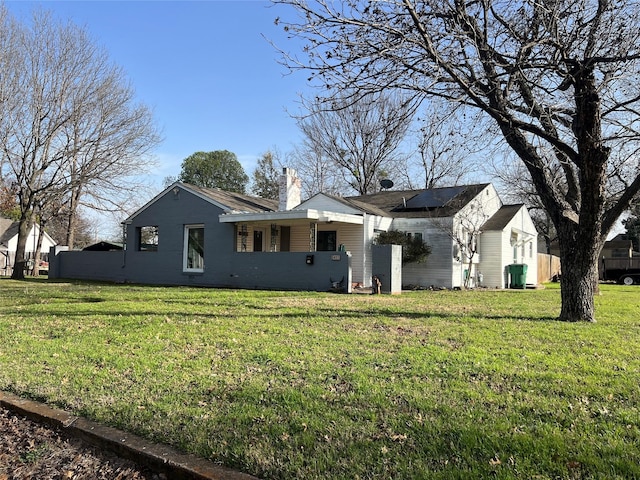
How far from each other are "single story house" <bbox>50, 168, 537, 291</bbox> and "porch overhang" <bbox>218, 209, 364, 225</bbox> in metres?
0.04

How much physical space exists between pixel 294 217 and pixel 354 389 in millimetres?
11672

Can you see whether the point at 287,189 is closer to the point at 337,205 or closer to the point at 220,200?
the point at 337,205

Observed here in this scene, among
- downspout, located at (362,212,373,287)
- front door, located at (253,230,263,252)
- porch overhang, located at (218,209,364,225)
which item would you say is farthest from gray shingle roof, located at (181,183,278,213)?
downspout, located at (362,212,373,287)

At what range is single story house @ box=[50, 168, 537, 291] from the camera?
16406 mm

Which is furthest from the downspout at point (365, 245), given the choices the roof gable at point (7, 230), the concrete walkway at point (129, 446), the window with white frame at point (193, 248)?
the roof gable at point (7, 230)

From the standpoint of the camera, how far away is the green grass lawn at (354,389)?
301cm

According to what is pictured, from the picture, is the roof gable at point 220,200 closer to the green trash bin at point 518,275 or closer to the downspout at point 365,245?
the downspout at point 365,245

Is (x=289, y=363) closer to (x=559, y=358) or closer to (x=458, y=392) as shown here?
(x=458, y=392)

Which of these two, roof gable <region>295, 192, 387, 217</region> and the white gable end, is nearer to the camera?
roof gable <region>295, 192, 387, 217</region>

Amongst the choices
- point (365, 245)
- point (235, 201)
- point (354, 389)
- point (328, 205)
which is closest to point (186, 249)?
point (235, 201)

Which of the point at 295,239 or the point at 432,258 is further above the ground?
the point at 295,239

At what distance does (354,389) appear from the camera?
431 cm

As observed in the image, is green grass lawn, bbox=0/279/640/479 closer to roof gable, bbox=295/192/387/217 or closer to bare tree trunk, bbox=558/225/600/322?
bare tree trunk, bbox=558/225/600/322

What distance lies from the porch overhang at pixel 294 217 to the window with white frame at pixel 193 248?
69.1 inches
